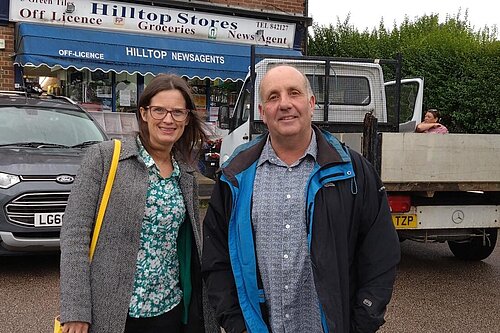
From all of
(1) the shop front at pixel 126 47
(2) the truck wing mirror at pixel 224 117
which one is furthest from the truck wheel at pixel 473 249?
(1) the shop front at pixel 126 47

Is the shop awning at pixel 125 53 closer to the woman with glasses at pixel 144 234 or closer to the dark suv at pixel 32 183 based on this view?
the dark suv at pixel 32 183

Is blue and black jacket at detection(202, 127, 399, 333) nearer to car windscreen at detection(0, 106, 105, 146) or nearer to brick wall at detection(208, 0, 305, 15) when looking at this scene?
car windscreen at detection(0, 106, 105, 146)

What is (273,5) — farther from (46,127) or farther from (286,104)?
(286,104)

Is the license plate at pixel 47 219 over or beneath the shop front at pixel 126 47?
beneath

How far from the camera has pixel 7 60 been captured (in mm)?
11367

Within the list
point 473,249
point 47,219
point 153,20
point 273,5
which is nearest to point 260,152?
point 47,219

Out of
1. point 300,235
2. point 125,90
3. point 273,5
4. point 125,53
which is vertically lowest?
point 300,235

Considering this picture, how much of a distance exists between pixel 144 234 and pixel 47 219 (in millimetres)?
3491

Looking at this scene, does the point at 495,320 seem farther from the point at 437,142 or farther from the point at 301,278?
the point at 301,278

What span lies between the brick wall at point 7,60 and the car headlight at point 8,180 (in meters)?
6.82

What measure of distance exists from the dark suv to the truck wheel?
4.49m

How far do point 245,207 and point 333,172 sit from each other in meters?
0.35

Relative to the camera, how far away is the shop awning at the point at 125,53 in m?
10.6

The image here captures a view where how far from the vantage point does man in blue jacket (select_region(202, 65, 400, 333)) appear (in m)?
2.04
